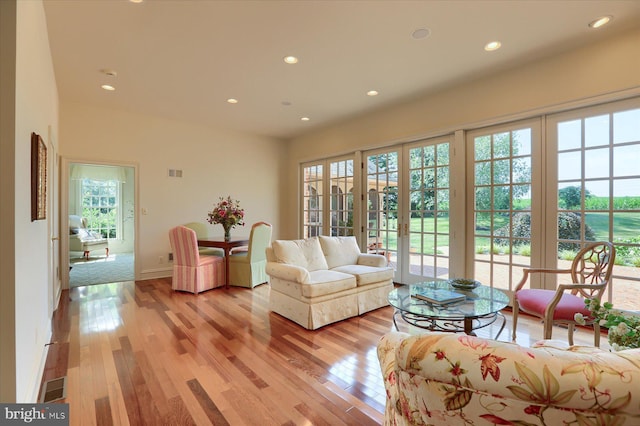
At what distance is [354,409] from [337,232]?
4.11 metres

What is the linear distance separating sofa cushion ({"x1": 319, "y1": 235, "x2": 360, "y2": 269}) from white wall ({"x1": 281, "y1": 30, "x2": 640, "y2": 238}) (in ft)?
6.08

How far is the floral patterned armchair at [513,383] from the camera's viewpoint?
620mm

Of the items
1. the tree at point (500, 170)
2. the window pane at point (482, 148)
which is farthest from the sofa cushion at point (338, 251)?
the window pane at point (482, 148)

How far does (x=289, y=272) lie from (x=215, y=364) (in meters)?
1.12

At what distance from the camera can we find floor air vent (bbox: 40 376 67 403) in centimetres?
191

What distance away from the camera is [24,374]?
169 centimetres

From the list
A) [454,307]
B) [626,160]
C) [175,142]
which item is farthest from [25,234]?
[626,160]

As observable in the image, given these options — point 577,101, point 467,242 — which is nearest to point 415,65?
point 577,101

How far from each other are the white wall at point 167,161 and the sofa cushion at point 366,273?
331 centimetres

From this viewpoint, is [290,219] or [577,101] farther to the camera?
[290,219]

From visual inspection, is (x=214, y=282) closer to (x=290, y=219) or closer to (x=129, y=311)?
(x=129, y=311)

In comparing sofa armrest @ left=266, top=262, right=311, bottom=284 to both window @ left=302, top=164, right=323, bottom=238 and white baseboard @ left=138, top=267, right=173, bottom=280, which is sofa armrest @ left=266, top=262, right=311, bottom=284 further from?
white baseboard @ left=138, top=267, right=173, bottom=280

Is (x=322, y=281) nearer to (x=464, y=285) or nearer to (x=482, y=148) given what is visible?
(x=464, y=285)

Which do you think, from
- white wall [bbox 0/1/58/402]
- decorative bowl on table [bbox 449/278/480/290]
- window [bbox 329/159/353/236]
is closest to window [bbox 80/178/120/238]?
window [bbox 329/159/353/236]
